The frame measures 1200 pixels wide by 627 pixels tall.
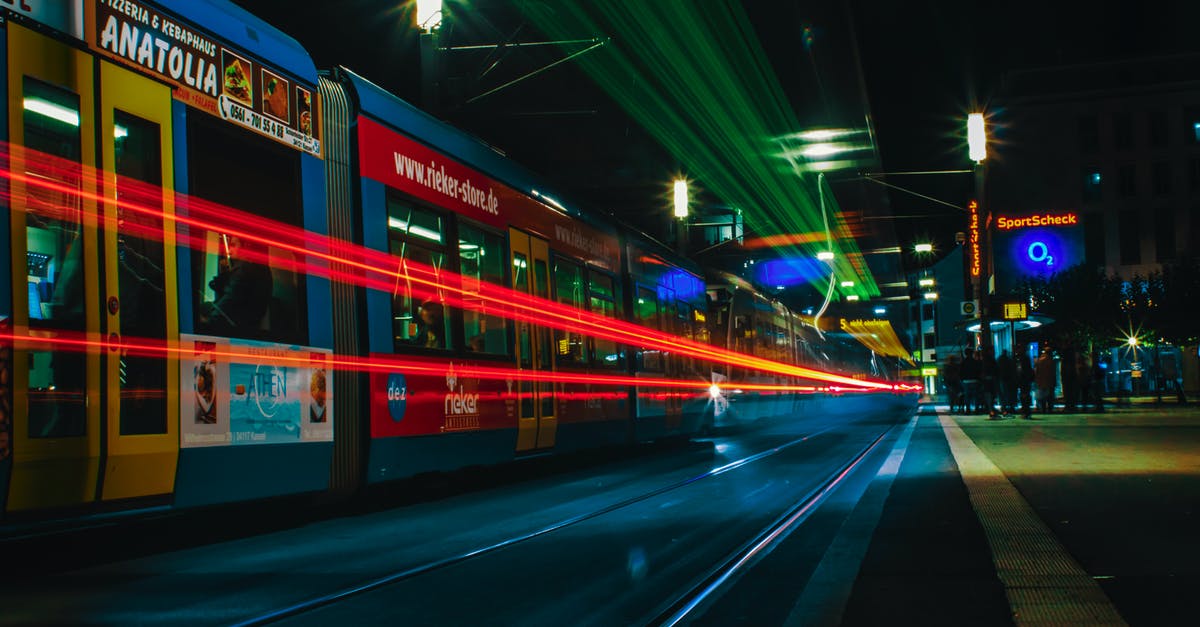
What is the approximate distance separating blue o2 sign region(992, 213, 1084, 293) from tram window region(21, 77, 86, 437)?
70.7m

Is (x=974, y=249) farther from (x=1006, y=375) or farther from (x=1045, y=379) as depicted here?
(x=1006, y=375)

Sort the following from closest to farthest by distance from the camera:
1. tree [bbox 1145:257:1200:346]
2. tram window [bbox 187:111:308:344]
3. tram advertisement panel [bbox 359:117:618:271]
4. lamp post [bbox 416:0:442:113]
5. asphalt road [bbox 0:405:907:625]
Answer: asphalt road [bbox 0:405:907:625]
tram window [bbox 187:111:308:344]
tram advertisement panel [bbox 359:117:618:271]
lamp post [bbox 416:0:442:113]
tree [bbox 1145:257:1200:346]

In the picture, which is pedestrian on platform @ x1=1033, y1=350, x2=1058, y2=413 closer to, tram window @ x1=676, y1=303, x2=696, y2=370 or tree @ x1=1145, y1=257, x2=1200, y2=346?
tram window @ x1=676, y1=303, x2=696, y2=370

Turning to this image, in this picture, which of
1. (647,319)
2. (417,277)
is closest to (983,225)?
(647,319)

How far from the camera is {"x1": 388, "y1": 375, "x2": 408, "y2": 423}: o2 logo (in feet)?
30.6

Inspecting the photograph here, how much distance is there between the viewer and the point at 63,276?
6141 mm

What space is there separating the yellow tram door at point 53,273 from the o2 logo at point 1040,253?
72568 millimetres

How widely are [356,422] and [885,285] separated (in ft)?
198

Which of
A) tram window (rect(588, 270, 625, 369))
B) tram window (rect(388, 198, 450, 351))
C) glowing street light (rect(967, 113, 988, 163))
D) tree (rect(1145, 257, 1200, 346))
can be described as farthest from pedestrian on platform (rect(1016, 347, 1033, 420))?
tram window (rect(388, 198, 450, 351))

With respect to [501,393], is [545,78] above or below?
above

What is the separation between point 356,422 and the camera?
8.88 meters

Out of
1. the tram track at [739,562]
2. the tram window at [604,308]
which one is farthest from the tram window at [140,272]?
the tram window at [604,308]

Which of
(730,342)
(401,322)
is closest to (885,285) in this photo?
(730,342)

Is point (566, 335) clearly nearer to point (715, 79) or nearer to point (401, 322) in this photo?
point (401, 322)
